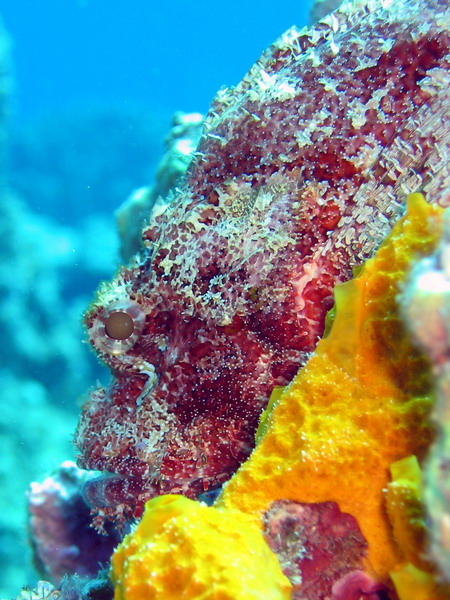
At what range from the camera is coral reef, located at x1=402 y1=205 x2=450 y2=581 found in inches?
45.0

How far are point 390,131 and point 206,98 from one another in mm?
68764

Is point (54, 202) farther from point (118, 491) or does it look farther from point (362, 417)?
point (362, 417)

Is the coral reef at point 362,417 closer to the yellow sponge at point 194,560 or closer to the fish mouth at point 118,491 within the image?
the yellow sponge at point 194,560

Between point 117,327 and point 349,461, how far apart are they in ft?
5.80

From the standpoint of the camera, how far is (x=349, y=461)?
209 cm

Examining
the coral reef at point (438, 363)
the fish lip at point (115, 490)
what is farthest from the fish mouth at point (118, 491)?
the coral reef at point (438, 363)

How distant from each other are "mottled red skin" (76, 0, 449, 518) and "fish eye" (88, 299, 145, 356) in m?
0.02

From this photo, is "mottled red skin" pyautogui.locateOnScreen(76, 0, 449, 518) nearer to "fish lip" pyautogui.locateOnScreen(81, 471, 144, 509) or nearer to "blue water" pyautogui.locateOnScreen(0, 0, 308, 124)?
"fish lip" pyautogui.locateOnScreen(81, 471, 144, 509)

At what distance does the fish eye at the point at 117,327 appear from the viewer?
3.21m

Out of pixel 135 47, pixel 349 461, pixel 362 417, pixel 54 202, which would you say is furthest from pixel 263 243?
pixel 135 47

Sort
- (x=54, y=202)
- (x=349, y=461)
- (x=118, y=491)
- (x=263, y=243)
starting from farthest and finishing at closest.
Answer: (x=54, y=202) < (x=118, y=491) < (x=263, y=243) < (x=349, y=461)

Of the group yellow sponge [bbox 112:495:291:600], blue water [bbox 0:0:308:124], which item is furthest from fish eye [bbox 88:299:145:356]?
blue water [bbox 0:0:308:124]

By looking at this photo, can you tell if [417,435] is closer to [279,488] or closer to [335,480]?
[335,480]

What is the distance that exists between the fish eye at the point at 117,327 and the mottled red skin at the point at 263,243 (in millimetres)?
17
